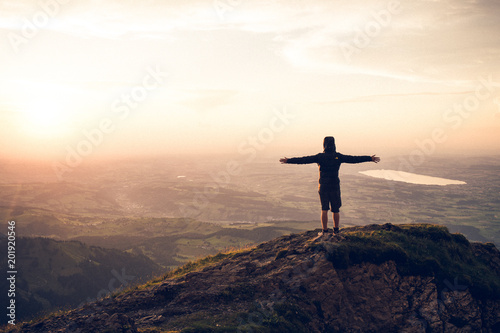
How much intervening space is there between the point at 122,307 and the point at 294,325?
680 cm

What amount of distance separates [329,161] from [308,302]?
6128mm

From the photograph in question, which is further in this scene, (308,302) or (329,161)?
(329,161)

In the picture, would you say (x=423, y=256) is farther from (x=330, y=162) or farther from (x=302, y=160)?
(x=302, y=160)

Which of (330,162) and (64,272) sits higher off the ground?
(330,162)

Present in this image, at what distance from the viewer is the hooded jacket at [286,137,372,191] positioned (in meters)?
13.5

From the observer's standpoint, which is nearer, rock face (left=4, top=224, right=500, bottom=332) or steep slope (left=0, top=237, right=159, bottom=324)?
rock face (left=4, top=224, right=500, bottom=332)

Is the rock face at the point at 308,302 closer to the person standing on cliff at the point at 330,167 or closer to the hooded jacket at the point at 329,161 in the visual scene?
the person standing on cliff at the point at 330,167

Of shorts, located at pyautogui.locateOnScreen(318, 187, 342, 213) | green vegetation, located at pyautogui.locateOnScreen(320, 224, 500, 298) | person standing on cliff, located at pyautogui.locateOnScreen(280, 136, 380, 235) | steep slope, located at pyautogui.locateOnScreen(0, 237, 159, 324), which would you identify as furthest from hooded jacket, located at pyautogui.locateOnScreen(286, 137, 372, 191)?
steep slope, located at pyautogui.locateOnScreen(0, 237, 159, 324)

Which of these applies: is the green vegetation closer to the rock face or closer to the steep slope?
the rock face

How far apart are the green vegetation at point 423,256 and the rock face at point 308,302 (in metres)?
0.10

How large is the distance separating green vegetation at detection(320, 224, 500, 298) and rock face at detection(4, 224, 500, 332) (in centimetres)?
10

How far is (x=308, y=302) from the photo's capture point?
1153cm

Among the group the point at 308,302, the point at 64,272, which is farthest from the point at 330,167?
the point at 64,272

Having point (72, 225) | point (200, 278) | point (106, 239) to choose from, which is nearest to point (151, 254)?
point (106, 239)
